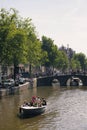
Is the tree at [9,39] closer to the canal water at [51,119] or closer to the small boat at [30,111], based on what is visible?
the canal water at [51,119]

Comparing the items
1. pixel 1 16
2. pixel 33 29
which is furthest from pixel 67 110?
pixel 33 29

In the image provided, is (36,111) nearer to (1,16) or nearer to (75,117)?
(75,117)

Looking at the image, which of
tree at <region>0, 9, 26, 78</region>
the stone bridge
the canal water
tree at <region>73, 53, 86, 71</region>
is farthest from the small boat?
tree at <region>73, 53, 86, 71</region>

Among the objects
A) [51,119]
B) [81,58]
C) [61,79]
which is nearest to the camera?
[51,119]

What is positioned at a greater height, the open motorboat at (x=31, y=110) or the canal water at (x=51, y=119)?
Answer: the open motorboat at (x=31, y=110)

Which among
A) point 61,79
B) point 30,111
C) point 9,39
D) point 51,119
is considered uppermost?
point 9,39

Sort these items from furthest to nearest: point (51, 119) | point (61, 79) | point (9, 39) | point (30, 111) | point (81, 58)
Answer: point (81, 58) → point (61, 79) → point (9, 39) → point (30, 111) → point (51, 119)

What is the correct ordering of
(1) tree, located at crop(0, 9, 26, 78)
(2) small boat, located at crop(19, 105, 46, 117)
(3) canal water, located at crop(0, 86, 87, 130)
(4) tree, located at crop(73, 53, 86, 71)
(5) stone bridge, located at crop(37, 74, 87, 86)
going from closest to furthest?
1. (3) canal water, located at crop(0, 86, 87, 130)
2. (2) small boat, located at crop(19, 105, 46, 117)
3. (1) tree, located at crop(0, 9, 26, 78)
4. (5) stone bridge, located at crop(37, 74, 87, 86)
5. (4) tree, located at crop(73, 53, 86, 71)

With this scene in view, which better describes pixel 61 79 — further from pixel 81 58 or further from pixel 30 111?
pixel 81 58

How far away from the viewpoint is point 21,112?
38.6m

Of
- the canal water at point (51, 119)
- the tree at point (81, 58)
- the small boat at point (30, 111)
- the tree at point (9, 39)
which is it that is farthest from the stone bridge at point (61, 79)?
the tree at point (81, 58)

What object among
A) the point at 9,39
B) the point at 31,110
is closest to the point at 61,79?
the point at 9,39

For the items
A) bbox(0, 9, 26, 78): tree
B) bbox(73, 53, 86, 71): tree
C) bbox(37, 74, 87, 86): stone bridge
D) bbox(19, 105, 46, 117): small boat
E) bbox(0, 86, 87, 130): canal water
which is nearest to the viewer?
bbox(0, 86, 87, 130): canal water

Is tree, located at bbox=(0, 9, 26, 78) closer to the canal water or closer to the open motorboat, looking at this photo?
the canal water
